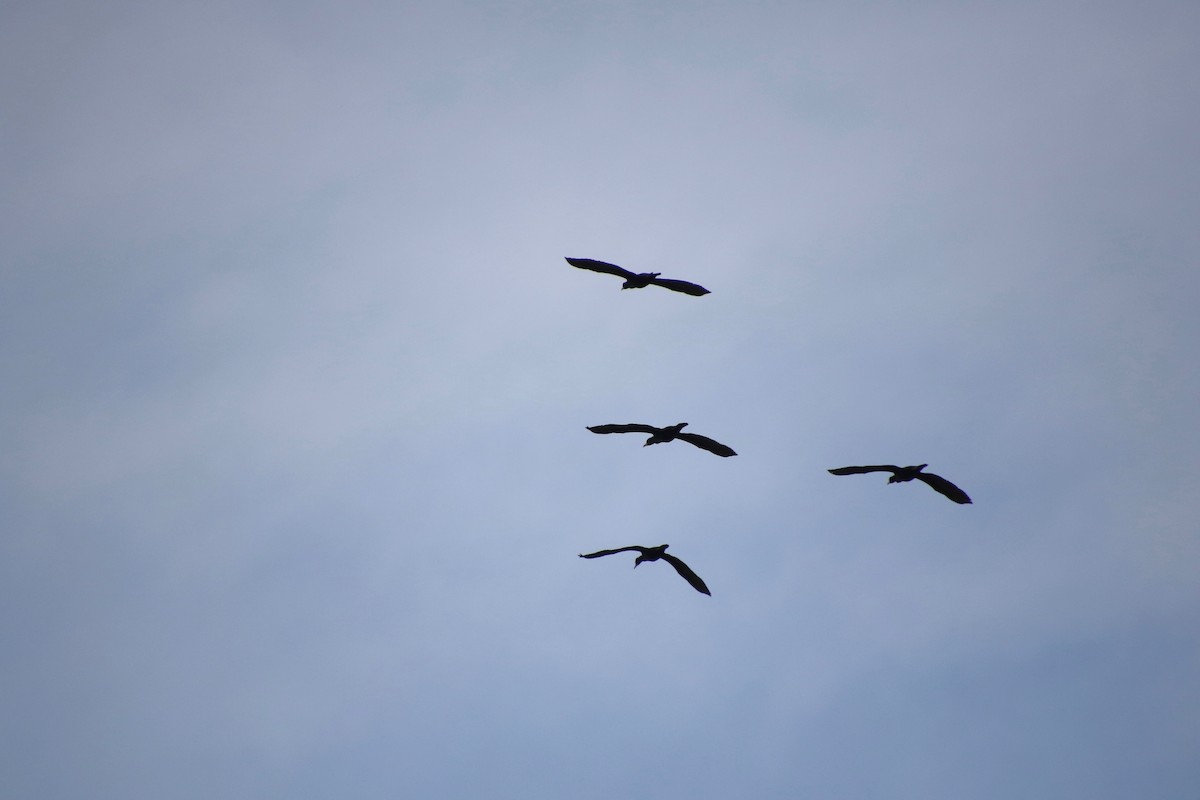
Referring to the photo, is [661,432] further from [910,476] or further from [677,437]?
[910,476]

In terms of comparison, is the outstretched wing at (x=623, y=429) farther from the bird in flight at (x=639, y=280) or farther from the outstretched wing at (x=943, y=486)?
the outstretched wing at (x=943, y=486)

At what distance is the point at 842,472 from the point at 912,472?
231 cm

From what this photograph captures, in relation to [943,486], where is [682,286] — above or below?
above

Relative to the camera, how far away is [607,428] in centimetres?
3562

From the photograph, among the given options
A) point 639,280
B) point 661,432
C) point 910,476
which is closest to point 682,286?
point 639,280

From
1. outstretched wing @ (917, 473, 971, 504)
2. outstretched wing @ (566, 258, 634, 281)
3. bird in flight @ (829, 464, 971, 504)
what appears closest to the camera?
bird in flight @ (829, 464, 971, 504)

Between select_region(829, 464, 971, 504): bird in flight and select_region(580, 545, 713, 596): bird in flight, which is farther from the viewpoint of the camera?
select_region(580, 545, 713, 596): bird in flight

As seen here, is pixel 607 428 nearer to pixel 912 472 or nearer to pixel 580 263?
pixel 580 263

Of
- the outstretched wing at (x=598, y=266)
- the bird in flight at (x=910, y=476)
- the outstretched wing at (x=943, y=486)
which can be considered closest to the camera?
the bird in flight at (x=910, y=476)

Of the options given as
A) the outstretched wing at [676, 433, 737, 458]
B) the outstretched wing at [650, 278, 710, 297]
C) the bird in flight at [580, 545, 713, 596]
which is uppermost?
the outstretched wing at [650, 278, 710, 297]

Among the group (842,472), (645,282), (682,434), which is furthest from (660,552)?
(645,282)

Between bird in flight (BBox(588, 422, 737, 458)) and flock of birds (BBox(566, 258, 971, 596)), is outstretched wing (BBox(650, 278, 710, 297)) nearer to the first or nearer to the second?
flock of birds (BBox(566, 258, 971, 596))

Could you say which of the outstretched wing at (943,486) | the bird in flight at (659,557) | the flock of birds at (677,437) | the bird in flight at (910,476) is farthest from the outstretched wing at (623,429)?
the outstretched wing at (943,486)

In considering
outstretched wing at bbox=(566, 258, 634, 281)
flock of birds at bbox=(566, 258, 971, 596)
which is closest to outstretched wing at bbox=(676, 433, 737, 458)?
flock of birds at bbox=(566, 258, 971, 596)
